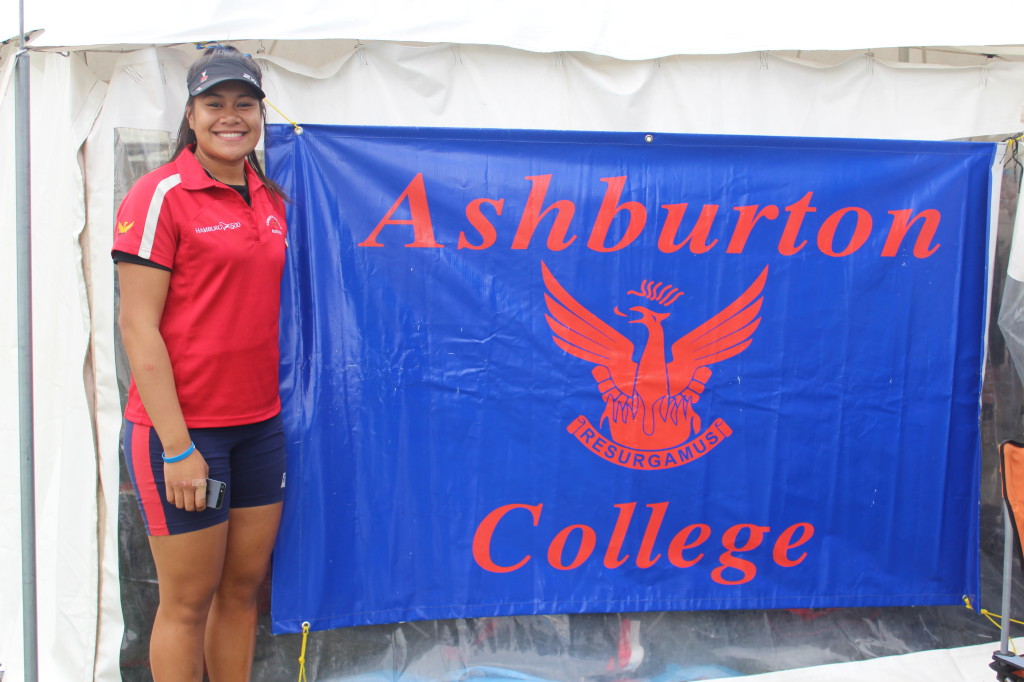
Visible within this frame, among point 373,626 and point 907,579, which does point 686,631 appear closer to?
point 907,579

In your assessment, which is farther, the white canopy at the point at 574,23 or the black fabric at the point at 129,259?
the white canopy at the point at 574,23

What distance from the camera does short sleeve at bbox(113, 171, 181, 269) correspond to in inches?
67.9

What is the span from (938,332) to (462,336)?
67.9 inches

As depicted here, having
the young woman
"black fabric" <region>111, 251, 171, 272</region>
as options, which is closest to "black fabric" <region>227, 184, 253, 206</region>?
the young woman

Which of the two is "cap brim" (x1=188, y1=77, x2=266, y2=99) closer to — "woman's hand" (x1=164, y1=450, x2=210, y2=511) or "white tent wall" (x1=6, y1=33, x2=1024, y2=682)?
"white tent wall" (x1=6, y1=33, x2=1024, y2=682)

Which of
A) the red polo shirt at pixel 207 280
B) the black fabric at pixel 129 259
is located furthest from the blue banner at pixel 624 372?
the black fabric at pixel 129 259

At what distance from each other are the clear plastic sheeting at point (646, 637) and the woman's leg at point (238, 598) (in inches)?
15.5

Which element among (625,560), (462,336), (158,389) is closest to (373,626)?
(625,560)

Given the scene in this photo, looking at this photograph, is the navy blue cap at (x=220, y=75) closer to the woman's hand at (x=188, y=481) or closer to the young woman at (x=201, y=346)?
the young woman at (x=201, y=346)

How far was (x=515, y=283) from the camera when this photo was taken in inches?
96.0

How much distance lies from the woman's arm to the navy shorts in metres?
0.08

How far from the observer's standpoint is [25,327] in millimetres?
1817

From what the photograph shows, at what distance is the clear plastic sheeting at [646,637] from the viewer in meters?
2.51

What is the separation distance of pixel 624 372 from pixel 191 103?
1.57 m
